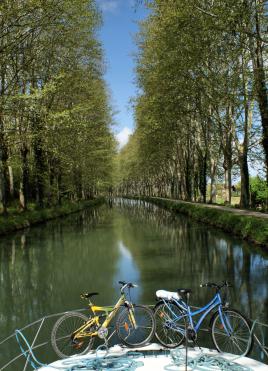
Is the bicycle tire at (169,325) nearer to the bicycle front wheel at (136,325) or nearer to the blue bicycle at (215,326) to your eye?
the blue bicycle at (215,326)

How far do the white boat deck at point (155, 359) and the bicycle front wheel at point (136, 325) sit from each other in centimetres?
21

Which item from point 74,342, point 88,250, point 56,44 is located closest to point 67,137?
point 56,44

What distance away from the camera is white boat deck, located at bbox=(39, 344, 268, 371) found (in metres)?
6.08

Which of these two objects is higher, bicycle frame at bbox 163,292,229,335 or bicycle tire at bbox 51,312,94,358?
bicycle frame at bbox 163,292,229,335

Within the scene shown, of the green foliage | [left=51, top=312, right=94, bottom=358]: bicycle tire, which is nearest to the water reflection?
[left=51, top=312, right=94, bottom=358]: bicycle tire

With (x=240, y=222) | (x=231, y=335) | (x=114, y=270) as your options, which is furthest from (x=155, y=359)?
(x=240, y=222)

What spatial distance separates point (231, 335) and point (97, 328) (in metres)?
2.19

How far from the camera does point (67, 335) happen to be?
718 centimetres

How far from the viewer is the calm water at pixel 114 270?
11.2 metres

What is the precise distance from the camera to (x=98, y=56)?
4334cm

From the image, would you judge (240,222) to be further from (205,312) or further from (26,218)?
(26,218)

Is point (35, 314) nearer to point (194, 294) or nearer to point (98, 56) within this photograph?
point (194, 294)

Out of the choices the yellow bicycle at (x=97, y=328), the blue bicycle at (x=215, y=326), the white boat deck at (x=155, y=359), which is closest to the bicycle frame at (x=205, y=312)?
the blue bicycle at (x=215, y=326)

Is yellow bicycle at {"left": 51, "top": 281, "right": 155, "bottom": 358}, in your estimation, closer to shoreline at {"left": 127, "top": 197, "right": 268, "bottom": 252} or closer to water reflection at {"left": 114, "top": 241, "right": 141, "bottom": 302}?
water reflection at {"left": 114, "top": 241, "right": 141, "bottom": 302}
